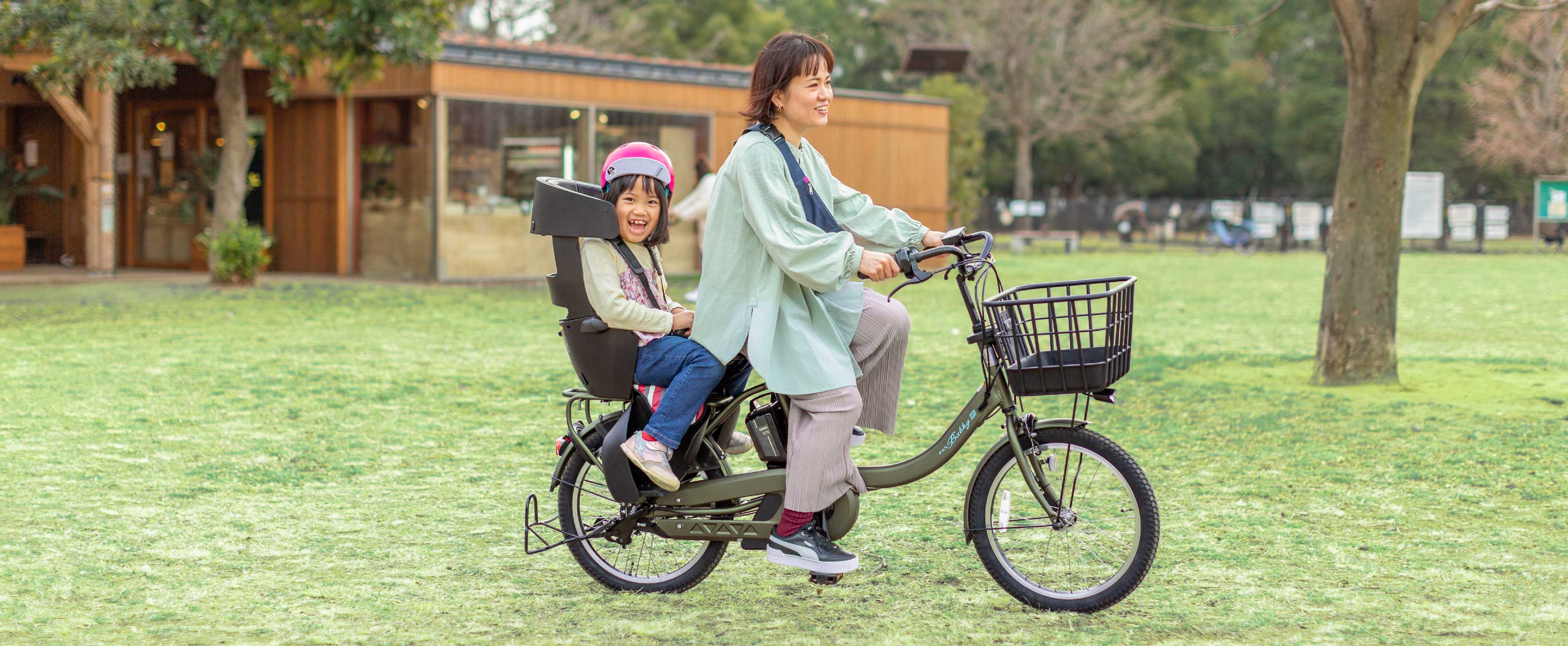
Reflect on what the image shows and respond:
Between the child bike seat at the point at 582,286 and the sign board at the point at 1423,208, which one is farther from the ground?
the sign board at the point at 1423,208

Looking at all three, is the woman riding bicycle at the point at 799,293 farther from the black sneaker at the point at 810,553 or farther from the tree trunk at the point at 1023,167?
the tree trunk at the point at 1023,167

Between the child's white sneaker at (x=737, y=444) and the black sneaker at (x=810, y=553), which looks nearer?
the black sneaker at (x=810, y=553)

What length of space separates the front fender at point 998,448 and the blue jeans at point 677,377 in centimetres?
68

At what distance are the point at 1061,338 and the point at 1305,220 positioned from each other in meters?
32.4

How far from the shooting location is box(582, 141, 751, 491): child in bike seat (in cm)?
378

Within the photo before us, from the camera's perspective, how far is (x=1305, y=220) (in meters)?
33.8

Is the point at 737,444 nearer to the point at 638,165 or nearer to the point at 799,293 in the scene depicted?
the point at 799,293

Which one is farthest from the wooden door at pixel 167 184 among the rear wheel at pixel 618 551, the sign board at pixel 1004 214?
the sign board at pixel 1004 214

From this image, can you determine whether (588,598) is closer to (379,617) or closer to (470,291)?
(379,617)

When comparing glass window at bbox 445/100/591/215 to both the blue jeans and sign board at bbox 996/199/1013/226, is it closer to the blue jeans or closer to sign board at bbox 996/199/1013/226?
the blue jeans

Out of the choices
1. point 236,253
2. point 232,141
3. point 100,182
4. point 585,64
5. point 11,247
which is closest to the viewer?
point 232,141

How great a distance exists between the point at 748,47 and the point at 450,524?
43644mm

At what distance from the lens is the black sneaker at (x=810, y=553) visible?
3.82 metres

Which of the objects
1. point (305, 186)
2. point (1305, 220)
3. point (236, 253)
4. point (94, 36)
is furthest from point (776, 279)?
point (1305, 220)
